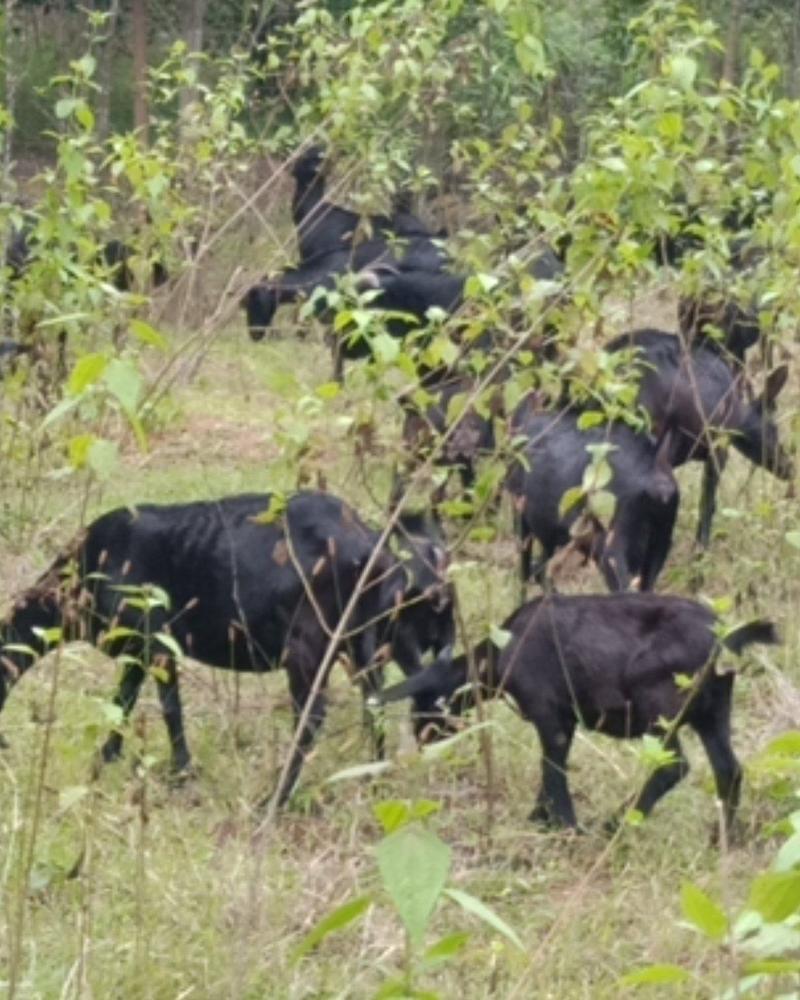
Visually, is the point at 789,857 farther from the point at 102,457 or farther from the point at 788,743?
the point at 102,457

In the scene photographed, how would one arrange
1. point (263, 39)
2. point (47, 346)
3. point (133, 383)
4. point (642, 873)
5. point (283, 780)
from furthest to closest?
point (263, 39)
point (47, 346)
point (642, 873)
point (283, 780)
point (133, 383)

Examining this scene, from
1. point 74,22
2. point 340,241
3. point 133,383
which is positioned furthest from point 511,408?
point 74,22

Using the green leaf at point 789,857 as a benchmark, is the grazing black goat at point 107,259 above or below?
below

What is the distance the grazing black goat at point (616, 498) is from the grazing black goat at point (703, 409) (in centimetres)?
80

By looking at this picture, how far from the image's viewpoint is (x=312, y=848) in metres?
6.42

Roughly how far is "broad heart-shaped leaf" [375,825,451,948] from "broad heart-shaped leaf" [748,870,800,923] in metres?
0.39

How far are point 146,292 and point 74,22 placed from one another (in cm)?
2137

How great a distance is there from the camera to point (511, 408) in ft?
21.3

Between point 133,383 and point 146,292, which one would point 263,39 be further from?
point 133,383

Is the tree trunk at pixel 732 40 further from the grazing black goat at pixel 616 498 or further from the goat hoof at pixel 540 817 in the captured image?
the goat hoof at pixel 540 817

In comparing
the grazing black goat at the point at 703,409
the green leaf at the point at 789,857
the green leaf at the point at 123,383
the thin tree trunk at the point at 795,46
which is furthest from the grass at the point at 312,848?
the thin tree trunk at the point at 795,46

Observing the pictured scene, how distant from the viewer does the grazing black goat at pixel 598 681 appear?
650 centimetres

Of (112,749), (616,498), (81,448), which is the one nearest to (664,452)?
(616,498)

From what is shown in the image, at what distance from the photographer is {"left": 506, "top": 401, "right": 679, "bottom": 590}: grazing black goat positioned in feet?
28.1
